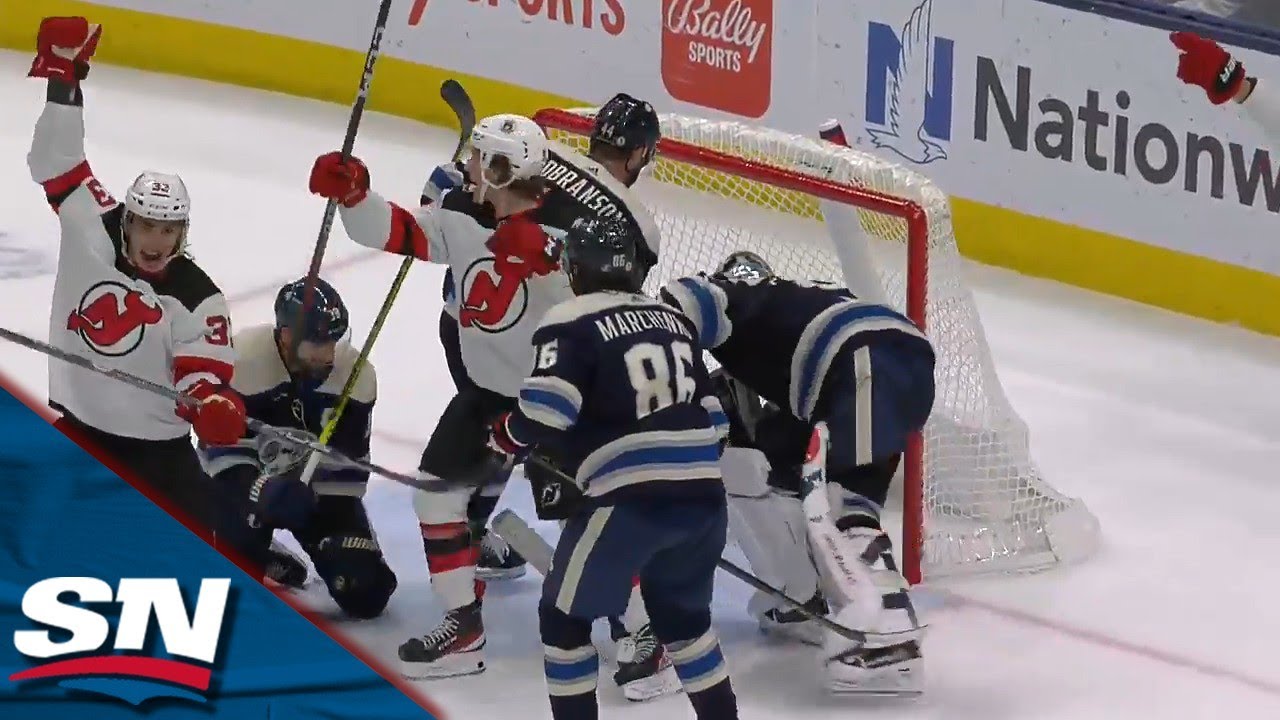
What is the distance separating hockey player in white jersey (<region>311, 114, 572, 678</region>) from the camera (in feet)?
13.8

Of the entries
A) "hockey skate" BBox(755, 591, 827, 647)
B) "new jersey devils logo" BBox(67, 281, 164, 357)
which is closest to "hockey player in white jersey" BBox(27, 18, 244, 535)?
"new jersey devils logo" BBox(67, 281, 164, 357)

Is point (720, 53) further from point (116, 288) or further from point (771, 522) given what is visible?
point (116, 288)

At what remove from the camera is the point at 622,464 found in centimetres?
374

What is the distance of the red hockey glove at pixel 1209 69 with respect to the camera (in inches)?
200

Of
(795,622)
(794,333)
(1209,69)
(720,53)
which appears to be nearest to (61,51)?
(794,333)

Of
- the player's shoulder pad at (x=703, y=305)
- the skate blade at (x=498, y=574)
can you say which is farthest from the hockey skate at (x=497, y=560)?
the player's shoulder pad at (x=703, y=305)

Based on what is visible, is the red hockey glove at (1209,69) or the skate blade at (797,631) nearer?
the skate blade at (797,631)

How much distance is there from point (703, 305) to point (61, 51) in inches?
48.7

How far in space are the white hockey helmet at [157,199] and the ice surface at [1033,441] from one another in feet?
2.91

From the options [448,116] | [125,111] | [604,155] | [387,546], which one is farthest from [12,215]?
[604,155]

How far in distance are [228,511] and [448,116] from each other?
10.7 feet

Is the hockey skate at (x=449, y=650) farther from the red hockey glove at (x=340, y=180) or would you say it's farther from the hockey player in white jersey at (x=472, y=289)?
the red hockey glove at (x=340, y=180)

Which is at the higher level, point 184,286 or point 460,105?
point 460,105

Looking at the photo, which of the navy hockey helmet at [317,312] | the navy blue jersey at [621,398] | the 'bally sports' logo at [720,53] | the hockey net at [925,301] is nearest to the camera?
the navy blue jersey at [621,398]
